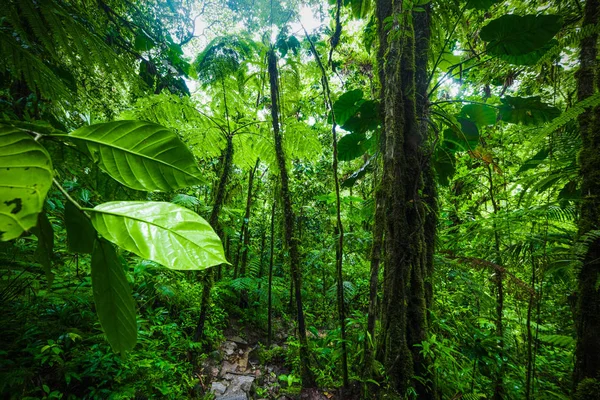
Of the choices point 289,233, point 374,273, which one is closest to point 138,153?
point 374,273

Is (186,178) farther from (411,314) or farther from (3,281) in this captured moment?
(3,281)

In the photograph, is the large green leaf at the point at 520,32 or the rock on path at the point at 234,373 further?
the rock on path at the point at 234,373

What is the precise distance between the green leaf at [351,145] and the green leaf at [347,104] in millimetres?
221

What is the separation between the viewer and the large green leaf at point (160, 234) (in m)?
0.38

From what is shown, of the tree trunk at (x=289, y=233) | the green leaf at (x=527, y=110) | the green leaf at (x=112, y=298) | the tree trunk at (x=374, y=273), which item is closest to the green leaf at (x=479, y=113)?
the green leaf at (x=527, y=110)

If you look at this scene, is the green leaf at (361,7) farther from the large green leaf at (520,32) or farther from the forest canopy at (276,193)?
the large green leaf at (520,32)

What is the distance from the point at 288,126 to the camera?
11.3ft

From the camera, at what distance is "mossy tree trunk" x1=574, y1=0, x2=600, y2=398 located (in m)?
1.57

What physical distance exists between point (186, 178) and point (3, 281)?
9.78 ft

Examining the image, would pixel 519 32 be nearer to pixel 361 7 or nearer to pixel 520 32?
pixel 520 32

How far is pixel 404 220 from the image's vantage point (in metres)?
1.68

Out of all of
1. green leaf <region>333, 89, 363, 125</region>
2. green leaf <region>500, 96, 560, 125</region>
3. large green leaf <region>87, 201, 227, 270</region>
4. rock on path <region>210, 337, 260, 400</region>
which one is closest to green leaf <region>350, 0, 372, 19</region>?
green leaf <region>333, 89, 363, 125</region>

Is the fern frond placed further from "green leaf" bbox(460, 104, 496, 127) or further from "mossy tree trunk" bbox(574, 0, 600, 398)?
"green leaf" bbox(460, 104, 496, 127)

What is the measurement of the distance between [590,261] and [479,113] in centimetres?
171
